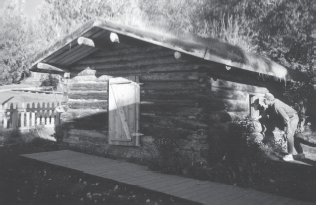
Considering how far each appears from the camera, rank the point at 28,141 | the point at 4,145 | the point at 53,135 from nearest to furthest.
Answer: the point at 4,145
the point at 28,141
the point at 53,135

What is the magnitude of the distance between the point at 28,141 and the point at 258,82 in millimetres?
9628

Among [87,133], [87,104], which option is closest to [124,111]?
[87,104]

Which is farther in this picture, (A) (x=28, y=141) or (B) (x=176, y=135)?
(A) (x=28, y=141)

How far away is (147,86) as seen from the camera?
8219mm

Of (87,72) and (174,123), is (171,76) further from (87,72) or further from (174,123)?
(87,72)

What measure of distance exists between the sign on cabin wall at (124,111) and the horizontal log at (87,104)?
42cm

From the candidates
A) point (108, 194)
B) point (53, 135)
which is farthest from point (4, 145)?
point (108, 194)

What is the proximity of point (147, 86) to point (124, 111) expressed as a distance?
99cm

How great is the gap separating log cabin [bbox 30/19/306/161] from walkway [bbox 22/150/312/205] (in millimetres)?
835

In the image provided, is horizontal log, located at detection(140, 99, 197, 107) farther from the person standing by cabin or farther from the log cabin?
the person standing by cabin

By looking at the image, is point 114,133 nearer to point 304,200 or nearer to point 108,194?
point 108,194

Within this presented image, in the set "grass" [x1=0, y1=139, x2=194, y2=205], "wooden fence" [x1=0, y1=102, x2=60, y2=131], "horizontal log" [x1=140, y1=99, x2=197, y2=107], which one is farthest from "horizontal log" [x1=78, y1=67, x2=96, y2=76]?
"wooden fence" [x1=0, y1=102, x2=60, y2=131]

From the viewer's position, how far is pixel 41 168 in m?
8.42

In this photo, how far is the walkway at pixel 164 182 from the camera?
491 cm
